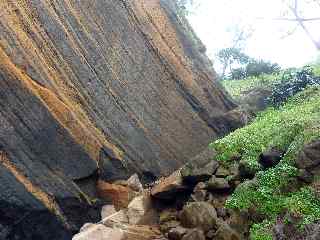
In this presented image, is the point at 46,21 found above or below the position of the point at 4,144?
above

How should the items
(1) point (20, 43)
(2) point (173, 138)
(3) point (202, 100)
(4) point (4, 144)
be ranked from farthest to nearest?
(3) point (202, 100)
(2) point (173, 138)
(1) point (20, 43)
(4) point (4, 144)

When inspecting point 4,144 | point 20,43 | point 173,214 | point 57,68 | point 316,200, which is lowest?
point 316,200

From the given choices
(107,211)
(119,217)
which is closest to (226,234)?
(119,217)

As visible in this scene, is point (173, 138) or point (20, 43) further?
point (173, 138)

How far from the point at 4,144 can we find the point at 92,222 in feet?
10.0

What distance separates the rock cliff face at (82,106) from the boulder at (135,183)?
27cm

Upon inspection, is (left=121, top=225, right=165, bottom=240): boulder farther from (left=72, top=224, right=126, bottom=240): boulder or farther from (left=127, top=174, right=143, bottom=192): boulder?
(left=127, top=174, right=143, bottom=192): boulder

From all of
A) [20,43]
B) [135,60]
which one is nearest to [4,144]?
[20,43]

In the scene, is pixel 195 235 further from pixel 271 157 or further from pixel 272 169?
pixel 271 157

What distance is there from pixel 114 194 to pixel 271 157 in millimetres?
4454

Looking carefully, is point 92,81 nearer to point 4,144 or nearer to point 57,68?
point 57,68

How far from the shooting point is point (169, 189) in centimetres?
1206

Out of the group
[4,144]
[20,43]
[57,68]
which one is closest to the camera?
[4,144]

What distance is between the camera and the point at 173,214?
11.9 meters
